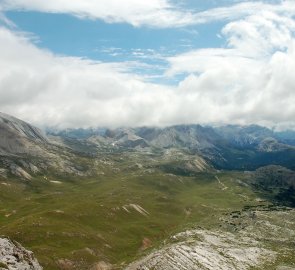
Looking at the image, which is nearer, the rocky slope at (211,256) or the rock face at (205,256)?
the rock face at (205,256)

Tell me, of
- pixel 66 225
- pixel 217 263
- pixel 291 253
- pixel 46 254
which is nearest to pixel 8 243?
pixel 46 254

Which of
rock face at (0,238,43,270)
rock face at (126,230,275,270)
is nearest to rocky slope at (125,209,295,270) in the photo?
rock face at (126,230,275,270)

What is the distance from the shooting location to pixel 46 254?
148 metres

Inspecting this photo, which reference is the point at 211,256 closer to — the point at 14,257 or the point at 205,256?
the point at 205,256

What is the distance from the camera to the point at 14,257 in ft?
287

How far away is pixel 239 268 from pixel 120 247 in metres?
53.7

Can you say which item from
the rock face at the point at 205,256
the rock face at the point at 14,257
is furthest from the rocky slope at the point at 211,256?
the rock face at the point at 14,257

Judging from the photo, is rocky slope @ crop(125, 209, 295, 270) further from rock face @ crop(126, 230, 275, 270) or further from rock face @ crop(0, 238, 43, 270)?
rock face @ crop(0, 238, 43, 270)

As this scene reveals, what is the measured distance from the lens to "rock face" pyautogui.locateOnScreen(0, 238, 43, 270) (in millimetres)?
82281

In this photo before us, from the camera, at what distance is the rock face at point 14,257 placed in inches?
3239

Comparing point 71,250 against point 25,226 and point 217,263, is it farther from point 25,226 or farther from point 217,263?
point 217,263

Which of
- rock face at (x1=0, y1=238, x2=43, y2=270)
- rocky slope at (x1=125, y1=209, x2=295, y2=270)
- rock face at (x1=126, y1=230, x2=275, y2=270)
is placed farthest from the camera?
rocky slope at (x1=125, y1=209, x2=295, y2=270)

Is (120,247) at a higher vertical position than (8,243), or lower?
lower

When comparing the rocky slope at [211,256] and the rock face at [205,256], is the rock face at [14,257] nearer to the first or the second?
the rock face at [205,256]
